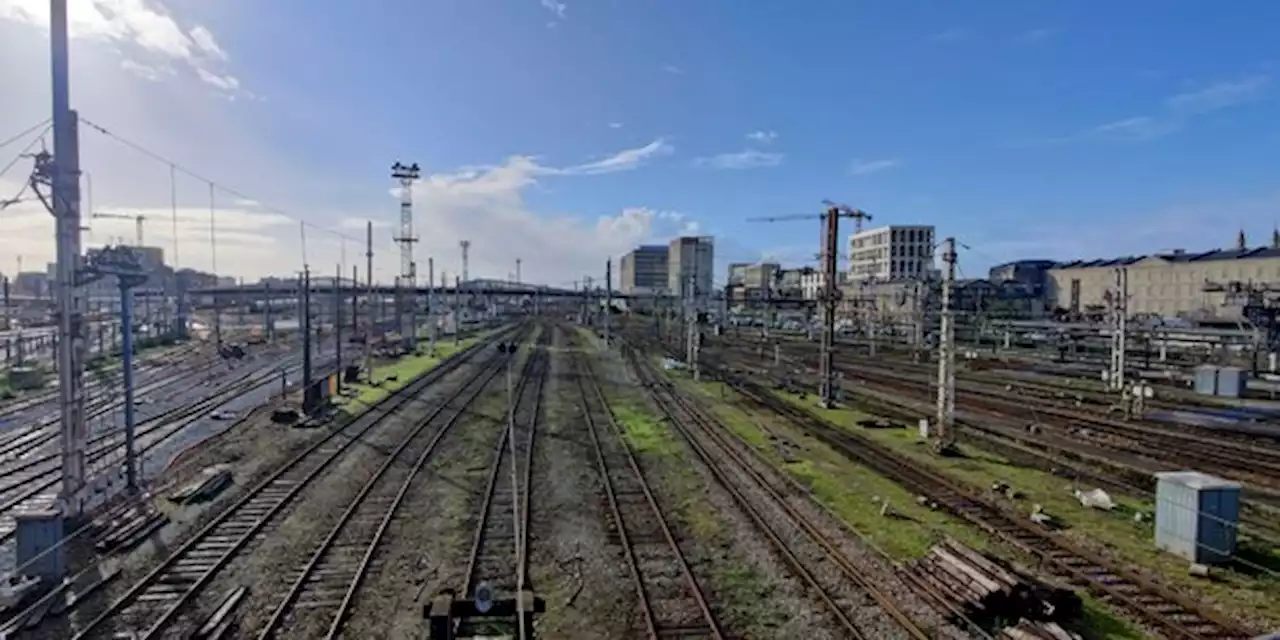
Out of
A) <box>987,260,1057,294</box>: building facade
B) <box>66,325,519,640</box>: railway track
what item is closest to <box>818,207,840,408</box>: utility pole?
<box>66,325,519,640</box>: railway track

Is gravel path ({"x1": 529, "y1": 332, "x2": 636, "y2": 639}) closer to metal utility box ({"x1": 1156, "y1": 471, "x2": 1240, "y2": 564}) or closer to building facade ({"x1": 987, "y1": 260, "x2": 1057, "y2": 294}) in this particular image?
metal utility box ({"x1": 1156, "y1": 471, "x2": 1240, "y2": 564})

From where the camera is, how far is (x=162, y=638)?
11250 millimetres

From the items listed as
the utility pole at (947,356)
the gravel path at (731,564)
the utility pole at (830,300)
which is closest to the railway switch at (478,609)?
the gravel path at (731,564)

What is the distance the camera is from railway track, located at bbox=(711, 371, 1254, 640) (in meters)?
11.6

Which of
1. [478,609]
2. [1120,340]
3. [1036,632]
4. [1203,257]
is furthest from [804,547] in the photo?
[1203,257]

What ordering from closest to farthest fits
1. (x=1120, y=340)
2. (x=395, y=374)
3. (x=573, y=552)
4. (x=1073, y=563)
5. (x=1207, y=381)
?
(x=1073, y=563)
(x=573, y=552)
(x=1207, y=381)
(x=1120, y=340)
(x=395, y=374)

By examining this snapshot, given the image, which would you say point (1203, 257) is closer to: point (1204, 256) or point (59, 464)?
point (1204, 256)

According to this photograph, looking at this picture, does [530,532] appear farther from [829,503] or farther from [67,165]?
[67,165]

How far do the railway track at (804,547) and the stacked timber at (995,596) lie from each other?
64 cm

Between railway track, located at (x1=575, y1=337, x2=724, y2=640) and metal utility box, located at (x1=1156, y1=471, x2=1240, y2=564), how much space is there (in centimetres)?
919

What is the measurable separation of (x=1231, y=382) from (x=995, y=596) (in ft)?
114

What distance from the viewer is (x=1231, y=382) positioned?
3788 cm

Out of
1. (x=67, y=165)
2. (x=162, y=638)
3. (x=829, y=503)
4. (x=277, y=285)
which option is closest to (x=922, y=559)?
(x=829, y=503)

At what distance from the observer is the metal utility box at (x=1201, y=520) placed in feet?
47.1
